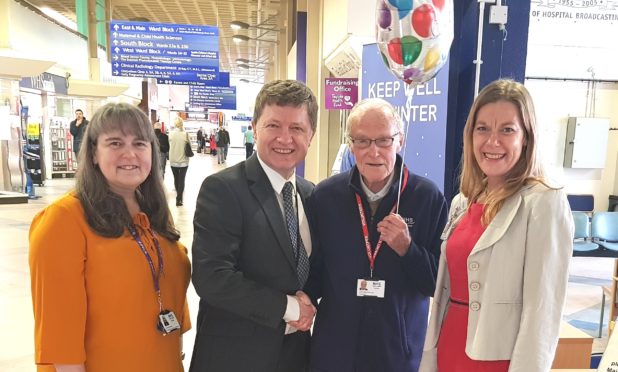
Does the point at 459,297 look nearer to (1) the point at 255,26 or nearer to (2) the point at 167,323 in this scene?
(2) the point at 167,323

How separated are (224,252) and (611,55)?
8.68 meters

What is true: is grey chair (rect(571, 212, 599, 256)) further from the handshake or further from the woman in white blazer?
the handshake

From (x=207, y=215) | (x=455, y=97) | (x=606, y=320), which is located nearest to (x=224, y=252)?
(x=207, y=215)

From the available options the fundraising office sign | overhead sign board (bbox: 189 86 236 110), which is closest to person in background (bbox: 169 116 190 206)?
the fundraising office sign

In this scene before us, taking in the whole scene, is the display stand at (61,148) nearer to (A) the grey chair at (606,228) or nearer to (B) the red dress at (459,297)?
(A) the grey chair at (606,228)

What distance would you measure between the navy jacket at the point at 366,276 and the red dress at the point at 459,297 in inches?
5.4

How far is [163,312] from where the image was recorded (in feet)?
5.04

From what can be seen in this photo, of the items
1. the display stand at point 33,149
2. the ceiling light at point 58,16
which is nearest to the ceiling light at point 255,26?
the ceiling light at point 58,16

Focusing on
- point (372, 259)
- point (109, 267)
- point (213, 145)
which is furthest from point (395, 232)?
point (213, 145)

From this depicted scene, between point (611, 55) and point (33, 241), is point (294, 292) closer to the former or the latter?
point (33, 241)

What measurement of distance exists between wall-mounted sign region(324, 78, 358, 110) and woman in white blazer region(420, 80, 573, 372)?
4.64 metres

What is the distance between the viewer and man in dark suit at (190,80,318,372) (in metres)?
1.44

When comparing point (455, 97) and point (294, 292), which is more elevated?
point (455, 97)

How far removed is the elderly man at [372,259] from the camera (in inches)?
64.0
